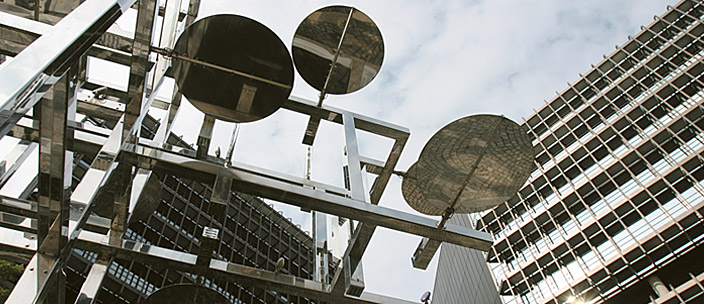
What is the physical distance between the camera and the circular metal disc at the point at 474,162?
278 cm


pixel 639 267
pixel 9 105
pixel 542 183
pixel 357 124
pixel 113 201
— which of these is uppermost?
pixel 542 183

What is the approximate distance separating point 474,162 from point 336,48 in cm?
129

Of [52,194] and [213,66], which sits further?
[213,66]

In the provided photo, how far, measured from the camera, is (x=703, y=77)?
80.5 ft

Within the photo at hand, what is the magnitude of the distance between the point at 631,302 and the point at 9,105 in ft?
83.9

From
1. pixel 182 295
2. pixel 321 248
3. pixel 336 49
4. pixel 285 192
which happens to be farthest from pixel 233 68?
pixel 321 248

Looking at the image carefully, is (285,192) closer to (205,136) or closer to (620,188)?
(205,136)

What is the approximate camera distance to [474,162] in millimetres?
2768

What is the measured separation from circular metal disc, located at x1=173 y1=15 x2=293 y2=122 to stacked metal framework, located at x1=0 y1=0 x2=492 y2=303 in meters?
0.15

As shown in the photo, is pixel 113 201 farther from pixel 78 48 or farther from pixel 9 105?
pixel 9 105

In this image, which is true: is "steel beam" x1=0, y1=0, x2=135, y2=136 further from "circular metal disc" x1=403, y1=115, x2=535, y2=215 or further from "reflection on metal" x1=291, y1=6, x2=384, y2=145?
"circular metal disc" x1=403, y1=115, x2=535, y2=215

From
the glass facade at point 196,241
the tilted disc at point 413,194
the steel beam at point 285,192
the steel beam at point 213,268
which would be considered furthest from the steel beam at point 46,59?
the glass facade at point 196,241

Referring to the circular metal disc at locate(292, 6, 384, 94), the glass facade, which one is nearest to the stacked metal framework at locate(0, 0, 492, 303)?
the circular metal disc at locate(292, 6, 384, 94)

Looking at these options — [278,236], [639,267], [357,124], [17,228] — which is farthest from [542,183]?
[17,228]
